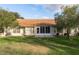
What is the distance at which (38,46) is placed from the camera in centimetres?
1118

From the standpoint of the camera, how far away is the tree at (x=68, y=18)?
36.7 ft

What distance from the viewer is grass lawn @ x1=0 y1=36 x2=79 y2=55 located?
11117mm

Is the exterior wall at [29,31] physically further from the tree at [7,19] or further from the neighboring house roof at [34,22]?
the tree at [7,19]

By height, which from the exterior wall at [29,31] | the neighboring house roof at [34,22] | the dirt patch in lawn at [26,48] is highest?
the neighboring house roof at [34,22]

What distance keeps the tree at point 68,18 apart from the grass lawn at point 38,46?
0.23 m

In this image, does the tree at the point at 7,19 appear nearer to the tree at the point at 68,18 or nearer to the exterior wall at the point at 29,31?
the exterior wall at the point at 29,31

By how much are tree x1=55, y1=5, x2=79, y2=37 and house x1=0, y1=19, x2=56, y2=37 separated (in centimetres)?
12

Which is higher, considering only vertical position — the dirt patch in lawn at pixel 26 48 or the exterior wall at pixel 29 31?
the exterior wall at pixel 29 31

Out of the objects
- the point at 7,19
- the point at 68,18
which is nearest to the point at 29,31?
the point at 7,19

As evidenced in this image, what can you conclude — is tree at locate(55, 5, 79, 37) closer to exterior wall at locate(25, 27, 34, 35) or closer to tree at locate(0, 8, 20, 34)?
exterior wall at locate(25, 27, 34, 35)

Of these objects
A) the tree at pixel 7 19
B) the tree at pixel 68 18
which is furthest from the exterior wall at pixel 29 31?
the tree at pixel 68 18

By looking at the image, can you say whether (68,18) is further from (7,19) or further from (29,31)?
(7,19)
